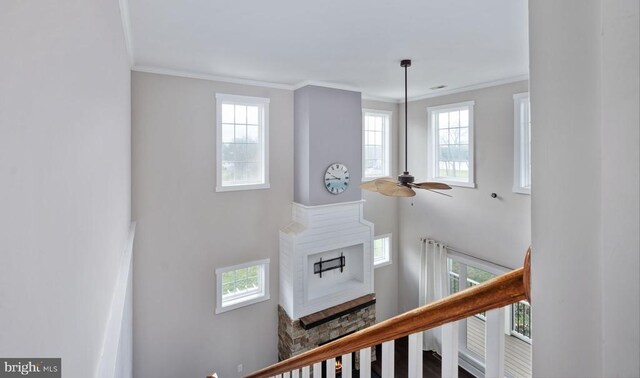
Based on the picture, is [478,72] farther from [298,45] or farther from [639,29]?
[639,29]

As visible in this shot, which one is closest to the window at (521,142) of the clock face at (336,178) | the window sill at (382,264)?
the clock face at (336,178)

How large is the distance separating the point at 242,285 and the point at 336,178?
2279 millimetres

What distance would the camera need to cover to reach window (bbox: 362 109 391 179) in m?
6.40

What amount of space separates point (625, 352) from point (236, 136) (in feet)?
16.0

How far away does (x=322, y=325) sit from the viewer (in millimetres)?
5082

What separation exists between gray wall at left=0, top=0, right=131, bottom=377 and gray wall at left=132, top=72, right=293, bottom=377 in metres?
2.94

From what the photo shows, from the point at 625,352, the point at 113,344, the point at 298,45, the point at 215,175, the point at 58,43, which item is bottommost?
the point at 113,344

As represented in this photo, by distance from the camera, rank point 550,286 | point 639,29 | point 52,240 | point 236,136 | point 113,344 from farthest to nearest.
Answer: point 236,136
point 113,344
point 52,240
point 550,286
point 639,29

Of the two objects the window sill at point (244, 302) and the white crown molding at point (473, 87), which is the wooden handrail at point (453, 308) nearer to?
the window sill at point (244, 302)

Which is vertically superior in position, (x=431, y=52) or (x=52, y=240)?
(x=431, y=52)

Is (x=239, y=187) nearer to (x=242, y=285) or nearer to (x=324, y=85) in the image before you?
(x=242, y=285)

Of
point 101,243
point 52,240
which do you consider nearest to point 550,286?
point 52,240

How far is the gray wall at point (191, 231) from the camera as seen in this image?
13.6 ft

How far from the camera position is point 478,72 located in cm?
454
